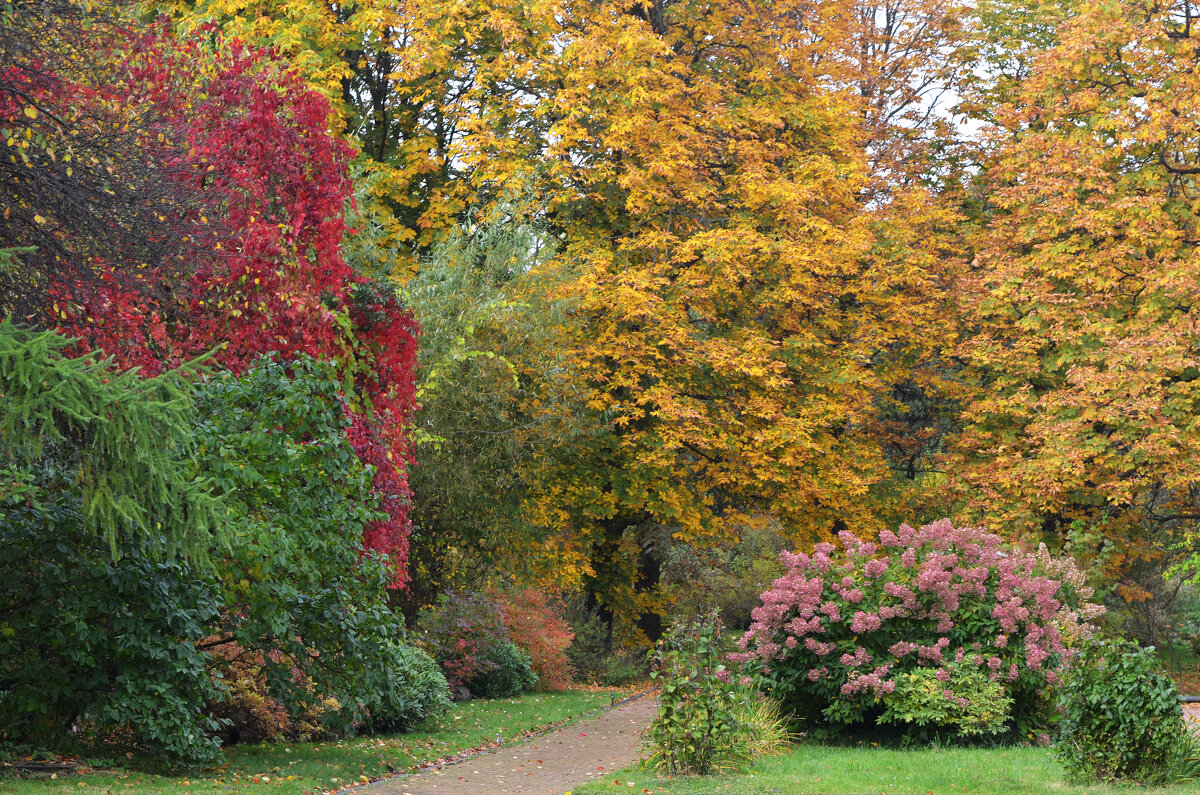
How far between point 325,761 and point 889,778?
16.8ft

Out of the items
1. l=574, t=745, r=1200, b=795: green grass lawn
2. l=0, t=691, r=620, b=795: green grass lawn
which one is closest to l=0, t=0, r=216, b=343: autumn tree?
l=0, t=691, r=620, b=795: green grass lawn

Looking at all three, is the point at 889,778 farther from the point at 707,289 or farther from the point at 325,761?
the point at 707,289

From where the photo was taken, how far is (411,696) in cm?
1278

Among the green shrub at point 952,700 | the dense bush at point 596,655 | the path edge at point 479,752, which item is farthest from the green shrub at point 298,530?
the dense bush at point 596,655

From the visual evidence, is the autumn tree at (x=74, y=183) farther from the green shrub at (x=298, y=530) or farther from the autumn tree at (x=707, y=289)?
the autumn tree at (x=707, y=289)

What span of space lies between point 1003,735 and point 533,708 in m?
6.64

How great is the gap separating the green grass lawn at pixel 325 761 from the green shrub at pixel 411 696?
0.20 m

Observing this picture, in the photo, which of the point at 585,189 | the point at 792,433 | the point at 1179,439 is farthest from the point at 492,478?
the point at 1179,439

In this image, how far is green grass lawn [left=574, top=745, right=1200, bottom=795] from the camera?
28.0 feet

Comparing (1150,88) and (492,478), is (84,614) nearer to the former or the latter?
(492,478)

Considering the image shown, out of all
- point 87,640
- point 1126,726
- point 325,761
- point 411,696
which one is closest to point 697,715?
point 1126,726

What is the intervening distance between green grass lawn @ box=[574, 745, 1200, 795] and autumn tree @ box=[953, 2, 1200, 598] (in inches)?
313

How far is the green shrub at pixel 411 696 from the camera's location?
12.3m

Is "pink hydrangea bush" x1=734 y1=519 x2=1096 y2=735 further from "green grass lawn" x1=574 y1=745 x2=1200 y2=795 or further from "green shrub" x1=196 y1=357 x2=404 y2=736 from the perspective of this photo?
"green shrub" x1=196 y1=357 x2=404 y2=736
